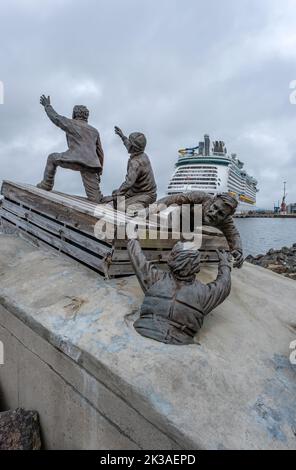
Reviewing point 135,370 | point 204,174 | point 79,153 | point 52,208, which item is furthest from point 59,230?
point 204,174

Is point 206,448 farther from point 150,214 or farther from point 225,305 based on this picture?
point 150,214

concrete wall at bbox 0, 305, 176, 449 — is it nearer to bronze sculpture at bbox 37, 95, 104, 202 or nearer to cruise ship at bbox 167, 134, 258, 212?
bronze sculpture at bbox 37, 95, 104, 202

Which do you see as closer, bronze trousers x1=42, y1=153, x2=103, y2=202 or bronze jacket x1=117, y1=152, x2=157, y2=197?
bronze jacket x1=117, y1=152, x2=157, y2=197

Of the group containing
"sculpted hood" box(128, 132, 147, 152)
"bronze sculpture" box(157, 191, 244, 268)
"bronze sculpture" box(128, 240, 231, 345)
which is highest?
"sculpted hood" box(128, 132, 147, 152)

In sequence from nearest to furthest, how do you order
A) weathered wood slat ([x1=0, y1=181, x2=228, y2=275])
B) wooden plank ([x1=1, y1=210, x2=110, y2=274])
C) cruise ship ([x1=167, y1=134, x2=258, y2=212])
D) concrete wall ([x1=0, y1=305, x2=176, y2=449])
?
concrete wall ([x1=0, y1=305, x2=176, y2=449])
weathered wood slat ([x1=0, y1=181, x2=228, y2=275])
wooden plank ([x1=1, y1=210, x2=110, y2=274])
cruise ship ([x1=167, y1=134, x2=258, y2=212])

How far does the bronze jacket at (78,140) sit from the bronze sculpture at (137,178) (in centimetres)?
99

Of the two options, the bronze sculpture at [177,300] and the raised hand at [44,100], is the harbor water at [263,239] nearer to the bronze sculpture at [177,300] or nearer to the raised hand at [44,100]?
the raised hand at [44,100]

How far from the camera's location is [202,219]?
4.18 meters

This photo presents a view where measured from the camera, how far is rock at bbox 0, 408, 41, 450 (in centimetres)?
267

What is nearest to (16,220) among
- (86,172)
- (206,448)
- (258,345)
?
(86,172)

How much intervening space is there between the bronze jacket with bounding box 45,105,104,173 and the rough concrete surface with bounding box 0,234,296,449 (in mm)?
3159

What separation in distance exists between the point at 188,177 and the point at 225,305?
56618 millimetres

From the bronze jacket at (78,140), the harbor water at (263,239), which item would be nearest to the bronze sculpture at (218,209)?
the bronze jacket at (78,140)

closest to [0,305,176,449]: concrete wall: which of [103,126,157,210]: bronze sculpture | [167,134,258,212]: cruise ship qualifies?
[103,126,157,210]: bronze sculpture
